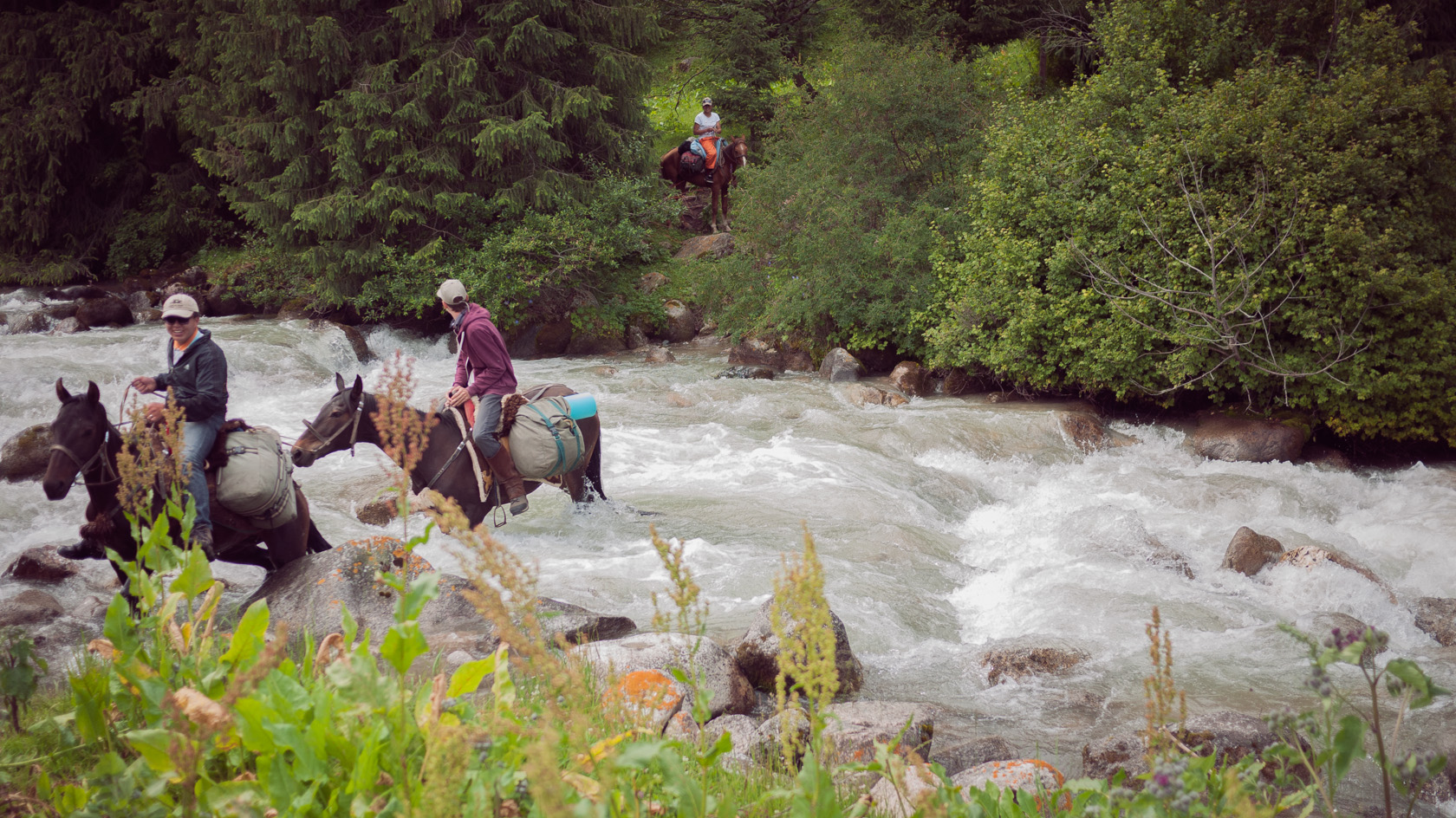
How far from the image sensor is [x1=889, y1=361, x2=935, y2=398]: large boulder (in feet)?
52.2

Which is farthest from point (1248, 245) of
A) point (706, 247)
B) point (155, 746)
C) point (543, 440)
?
point (706, 247)

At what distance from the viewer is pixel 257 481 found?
6277mm

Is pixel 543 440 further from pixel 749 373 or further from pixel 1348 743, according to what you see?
pixel 749 373

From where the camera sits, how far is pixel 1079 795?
2.98 metres

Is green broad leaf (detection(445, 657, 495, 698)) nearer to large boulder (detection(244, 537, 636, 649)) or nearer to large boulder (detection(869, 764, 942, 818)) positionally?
large boulder (detection(869, 764, 942, 818))

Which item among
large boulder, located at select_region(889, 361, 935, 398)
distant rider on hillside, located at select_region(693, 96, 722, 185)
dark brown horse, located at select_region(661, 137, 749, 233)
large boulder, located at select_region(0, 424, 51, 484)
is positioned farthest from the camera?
dark brown horse, located at select_region(661, 137, 749, 233)

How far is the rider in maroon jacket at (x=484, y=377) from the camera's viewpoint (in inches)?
320

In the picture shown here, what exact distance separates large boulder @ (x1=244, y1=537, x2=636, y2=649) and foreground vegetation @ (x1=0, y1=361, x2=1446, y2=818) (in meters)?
2.83

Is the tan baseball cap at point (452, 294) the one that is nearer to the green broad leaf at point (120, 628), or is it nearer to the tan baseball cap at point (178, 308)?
the tan baseball cap at point (178, 308)

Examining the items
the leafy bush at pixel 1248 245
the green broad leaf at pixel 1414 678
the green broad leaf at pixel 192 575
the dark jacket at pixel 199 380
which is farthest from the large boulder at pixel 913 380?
the green broad leaf at pixel 1414 678

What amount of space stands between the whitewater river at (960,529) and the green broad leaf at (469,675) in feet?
6.60

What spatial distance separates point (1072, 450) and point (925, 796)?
11890mm

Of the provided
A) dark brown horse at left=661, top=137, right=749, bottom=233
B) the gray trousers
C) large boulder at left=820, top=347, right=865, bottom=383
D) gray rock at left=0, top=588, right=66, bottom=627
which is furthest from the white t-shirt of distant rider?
gray rock at left=0, top=588, right=66, bottom=627

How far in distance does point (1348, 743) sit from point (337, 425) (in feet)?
22.7
